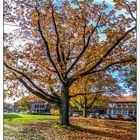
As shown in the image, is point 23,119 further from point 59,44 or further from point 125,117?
point 125,117

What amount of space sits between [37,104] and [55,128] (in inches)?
11.9

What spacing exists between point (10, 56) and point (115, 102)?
116 centimetres

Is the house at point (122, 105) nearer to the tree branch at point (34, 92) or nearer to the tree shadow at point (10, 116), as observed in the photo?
the tree branch at point (34, 92)

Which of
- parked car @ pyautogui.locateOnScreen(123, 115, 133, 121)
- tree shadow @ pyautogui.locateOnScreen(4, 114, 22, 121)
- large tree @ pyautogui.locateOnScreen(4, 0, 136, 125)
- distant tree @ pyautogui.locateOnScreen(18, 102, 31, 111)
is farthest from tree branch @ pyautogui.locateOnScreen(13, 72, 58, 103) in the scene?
parked car @ pyautogui.locateOnScreen(123, 115, 133, 121)

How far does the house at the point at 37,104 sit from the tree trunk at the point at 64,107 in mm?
85

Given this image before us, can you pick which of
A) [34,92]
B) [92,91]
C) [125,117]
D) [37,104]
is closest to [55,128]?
[37,104]

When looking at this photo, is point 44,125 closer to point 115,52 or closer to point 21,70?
point 21,70

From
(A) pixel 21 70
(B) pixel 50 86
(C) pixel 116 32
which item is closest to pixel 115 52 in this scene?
(C) pixel 116 32

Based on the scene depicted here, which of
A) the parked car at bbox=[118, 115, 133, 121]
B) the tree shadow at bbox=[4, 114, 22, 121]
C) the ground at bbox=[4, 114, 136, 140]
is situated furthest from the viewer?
the tree shadow at bbox=[4, 114, 22, 121]

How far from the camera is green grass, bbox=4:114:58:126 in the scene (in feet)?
8.95

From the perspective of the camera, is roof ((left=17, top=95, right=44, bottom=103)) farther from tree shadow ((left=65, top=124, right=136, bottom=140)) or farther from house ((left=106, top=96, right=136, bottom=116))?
house ((left=106, top=96, right=136, bottom=116))

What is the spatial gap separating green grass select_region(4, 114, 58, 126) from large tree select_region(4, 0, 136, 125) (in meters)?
0.18

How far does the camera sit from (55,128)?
277 cm

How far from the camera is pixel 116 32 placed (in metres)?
2.74
